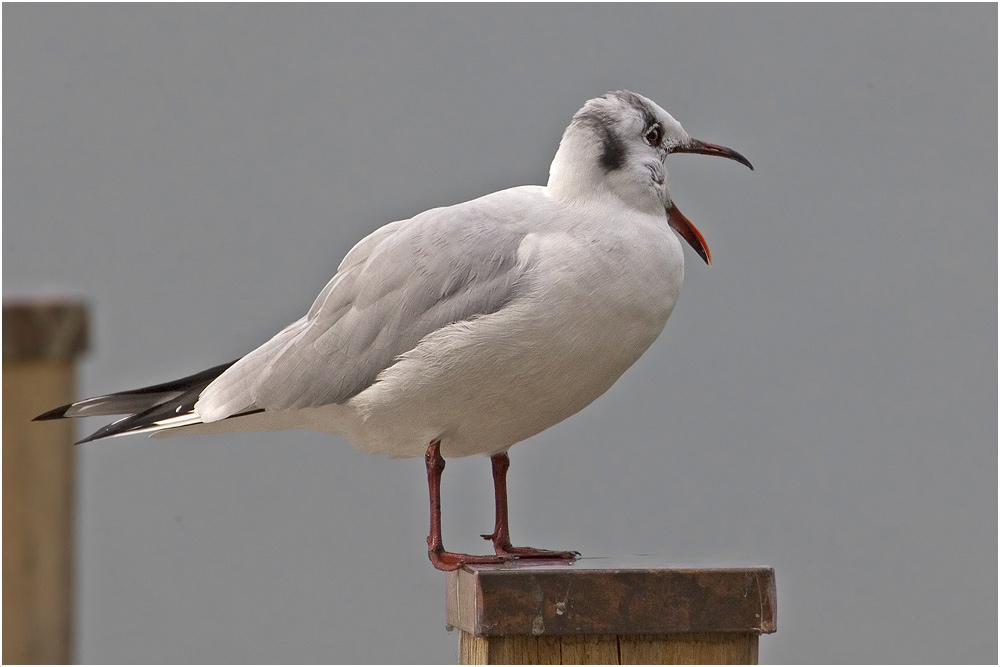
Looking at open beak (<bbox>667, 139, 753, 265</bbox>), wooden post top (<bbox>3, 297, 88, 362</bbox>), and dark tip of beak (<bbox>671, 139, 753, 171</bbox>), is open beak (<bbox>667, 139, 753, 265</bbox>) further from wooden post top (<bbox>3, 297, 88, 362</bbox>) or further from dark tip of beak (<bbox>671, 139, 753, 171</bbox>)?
wooden post top (<bbox>3, 297, 88, 362</bbox>)

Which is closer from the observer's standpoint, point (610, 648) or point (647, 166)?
point (610, 648)

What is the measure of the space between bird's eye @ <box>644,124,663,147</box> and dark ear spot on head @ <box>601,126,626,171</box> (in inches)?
4.3

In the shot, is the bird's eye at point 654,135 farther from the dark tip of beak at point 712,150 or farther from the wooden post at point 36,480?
the wooden post at point 36,480

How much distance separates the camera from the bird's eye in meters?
3.94

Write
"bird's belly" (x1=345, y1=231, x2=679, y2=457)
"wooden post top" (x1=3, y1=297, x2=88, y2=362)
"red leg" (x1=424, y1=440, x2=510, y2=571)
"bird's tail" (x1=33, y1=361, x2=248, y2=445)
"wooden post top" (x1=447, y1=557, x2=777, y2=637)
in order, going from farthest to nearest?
"bird's tail" (x1=33, y1=361, x2=248, y2=445)
"wooden post top" (x1=3, y1=297, x2=88, y2=362)
"red leg" (x1=424, y1=440, x2=510, y2=571)
"bird's belly" (x1=345, y1=231, x2=679, y2=457)
"wooden post top" (x1=447, y1=557, x2=777, y2=637)

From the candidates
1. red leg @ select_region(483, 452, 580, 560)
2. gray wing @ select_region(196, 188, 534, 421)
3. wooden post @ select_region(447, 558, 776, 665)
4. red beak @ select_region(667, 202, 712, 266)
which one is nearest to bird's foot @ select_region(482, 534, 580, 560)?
red leg @ select_region(483, 452, 580, 560)

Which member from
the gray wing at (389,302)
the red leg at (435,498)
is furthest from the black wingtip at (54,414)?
the red leg at (435,498)

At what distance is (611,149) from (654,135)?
6.7 inches

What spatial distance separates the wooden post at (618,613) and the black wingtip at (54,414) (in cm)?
147

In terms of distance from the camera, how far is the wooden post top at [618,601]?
133 inches

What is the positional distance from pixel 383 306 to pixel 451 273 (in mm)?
246

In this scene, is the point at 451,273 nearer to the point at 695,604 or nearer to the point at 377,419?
the point at 377,419

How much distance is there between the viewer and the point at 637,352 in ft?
12.4

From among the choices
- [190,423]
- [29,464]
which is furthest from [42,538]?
[190,423]
